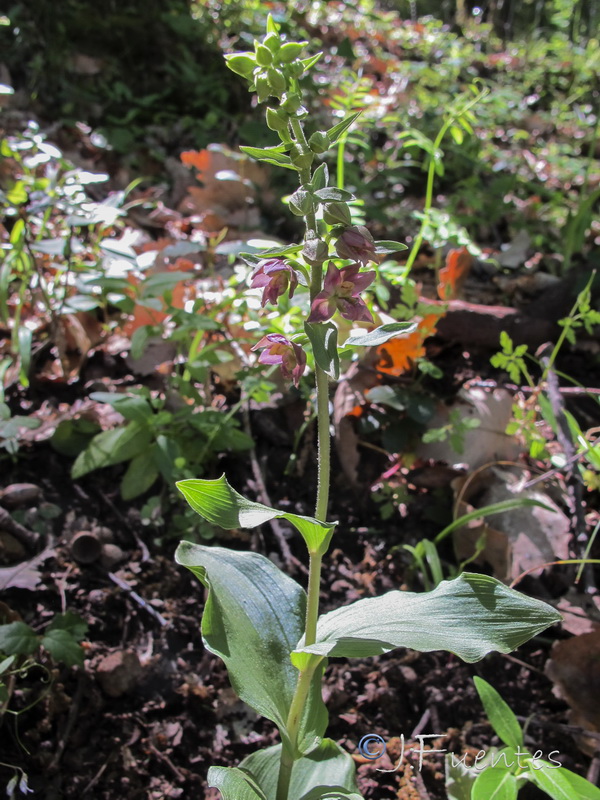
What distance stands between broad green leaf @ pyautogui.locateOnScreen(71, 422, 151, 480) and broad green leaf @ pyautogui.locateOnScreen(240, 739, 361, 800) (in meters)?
0.99

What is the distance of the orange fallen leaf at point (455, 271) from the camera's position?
2648 millimetres

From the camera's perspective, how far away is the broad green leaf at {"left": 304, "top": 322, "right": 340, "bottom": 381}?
41.5 inches

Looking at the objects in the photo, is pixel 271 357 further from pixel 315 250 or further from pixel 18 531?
pixel 18 531

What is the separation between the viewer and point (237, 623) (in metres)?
1.31

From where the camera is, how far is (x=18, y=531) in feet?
6.04

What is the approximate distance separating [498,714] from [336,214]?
3.68ft

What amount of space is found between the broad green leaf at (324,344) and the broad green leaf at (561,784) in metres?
0.92

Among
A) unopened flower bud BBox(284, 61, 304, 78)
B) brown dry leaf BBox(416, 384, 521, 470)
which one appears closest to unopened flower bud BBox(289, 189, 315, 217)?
unopened flower bud BBox(284, 61, 304, 78)

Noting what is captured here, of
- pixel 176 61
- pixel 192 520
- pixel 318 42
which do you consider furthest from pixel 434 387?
pixel 318 42

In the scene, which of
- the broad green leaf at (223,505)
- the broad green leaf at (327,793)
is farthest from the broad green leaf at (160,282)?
the broad green leaf at (327,793)

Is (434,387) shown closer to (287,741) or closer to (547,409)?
(547,409)

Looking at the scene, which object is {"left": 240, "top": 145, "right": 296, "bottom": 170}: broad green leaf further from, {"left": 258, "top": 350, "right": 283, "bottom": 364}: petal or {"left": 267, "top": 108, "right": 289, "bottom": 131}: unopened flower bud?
{"left": 258, "top": 350, "right": 283, "bottom": 364}: petal

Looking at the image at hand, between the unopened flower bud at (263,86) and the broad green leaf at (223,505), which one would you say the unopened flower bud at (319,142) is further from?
the broad green leaf at (223,505)

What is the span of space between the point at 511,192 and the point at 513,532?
102 inches
